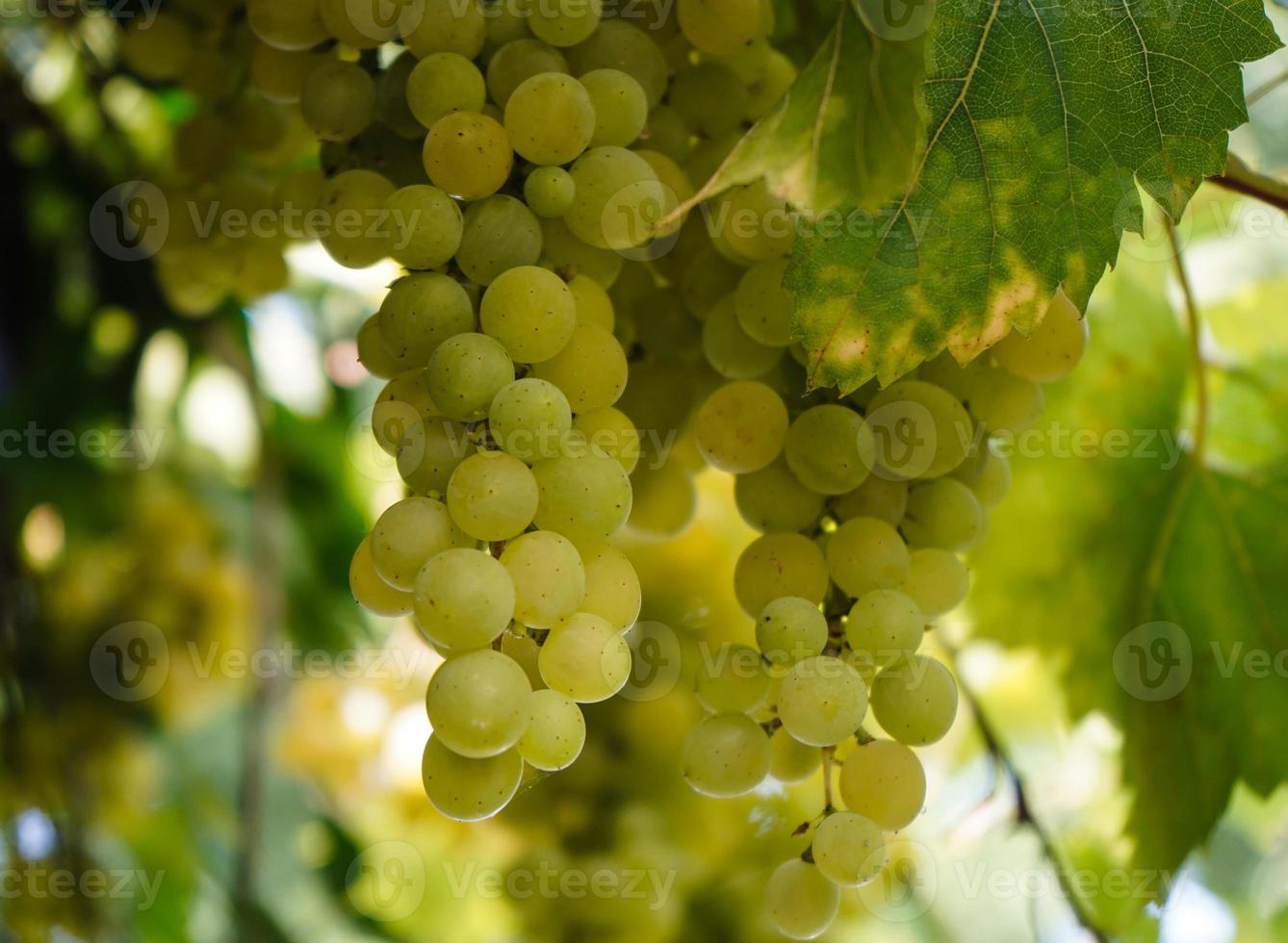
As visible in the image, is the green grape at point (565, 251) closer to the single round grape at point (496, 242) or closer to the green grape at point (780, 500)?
the single round grape at point (496, 242)

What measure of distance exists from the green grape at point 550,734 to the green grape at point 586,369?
131mm

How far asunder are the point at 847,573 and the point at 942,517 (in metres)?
0.07

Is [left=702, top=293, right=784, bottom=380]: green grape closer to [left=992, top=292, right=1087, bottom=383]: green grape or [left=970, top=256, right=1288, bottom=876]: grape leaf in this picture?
[left=992, top=292, right=1087, bottom=383]: green grape

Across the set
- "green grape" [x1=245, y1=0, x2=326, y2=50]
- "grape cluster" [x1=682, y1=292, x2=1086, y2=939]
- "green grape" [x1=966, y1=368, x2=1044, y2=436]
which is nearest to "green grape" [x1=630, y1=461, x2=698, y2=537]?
"grape cluster" [x1=682, y1=292, x2=1086, y2=939]

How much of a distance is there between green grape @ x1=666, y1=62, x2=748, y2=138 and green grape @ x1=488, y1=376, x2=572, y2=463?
0.68 feet

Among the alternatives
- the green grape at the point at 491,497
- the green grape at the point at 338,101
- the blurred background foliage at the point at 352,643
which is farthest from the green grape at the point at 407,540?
the blurred background foliage at the point at 352,643

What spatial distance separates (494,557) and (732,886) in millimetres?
579

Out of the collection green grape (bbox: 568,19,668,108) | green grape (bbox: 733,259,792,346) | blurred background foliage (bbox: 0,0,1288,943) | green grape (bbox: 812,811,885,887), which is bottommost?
blurred background foliage (bbox: 0,0,1288,943)

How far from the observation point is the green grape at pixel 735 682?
519mm

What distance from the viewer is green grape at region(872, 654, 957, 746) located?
1.63 ft

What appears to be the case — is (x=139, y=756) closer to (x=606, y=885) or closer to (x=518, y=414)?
(x=606, y=885)

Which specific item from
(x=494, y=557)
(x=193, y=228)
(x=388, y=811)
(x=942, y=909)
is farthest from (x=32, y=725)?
(x=942, y=909)

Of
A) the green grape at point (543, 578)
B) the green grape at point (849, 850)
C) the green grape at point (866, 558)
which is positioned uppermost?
the green grape at point (543, 578)

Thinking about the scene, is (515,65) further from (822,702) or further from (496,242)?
(822,702)
